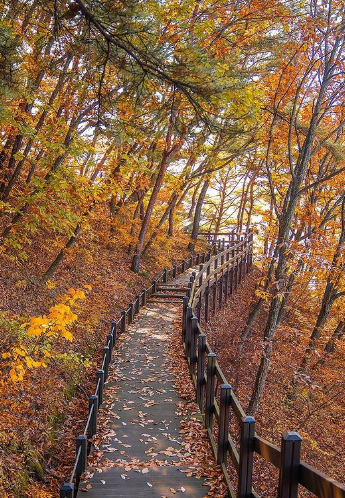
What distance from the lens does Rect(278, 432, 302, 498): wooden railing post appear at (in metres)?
3.57

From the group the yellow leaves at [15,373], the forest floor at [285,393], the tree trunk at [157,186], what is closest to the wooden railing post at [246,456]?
the yellow leaves at [15,373]

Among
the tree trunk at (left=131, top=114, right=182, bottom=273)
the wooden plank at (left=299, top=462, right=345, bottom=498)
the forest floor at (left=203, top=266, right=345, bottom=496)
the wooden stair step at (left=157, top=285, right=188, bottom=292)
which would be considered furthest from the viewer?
the wooden stair step at (left=157, top=285, right=188, bottom=292)

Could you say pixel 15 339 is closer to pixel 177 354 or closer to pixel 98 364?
pixel 98 364

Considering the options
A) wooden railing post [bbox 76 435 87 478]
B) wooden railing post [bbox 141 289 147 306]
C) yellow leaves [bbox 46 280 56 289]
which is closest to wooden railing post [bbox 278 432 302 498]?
wooden railing post [bbox 76 435 87 478]

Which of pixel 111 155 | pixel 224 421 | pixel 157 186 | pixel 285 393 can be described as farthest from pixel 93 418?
pixel 157 186

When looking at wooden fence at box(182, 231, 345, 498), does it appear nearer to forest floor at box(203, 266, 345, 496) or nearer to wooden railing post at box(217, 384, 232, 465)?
wooden railing post at box(217, 384, 232, 465)

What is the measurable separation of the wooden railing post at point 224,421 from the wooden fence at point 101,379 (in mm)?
1819

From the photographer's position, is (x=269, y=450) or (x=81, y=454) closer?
(x=269, y=450)

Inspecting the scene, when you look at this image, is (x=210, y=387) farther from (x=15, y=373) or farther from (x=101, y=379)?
(x=15, y=373)

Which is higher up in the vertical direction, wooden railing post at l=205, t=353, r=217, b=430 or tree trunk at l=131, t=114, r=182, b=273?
tree trunk at l=131, t=114, r=182, b=273

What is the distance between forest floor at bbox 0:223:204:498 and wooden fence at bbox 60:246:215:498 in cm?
58

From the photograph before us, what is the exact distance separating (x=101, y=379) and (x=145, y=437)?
156 cm

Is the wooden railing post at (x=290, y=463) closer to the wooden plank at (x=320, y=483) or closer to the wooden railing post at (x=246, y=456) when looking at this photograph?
the wooden plank at (x=320, y=483)

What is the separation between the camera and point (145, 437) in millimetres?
6938
